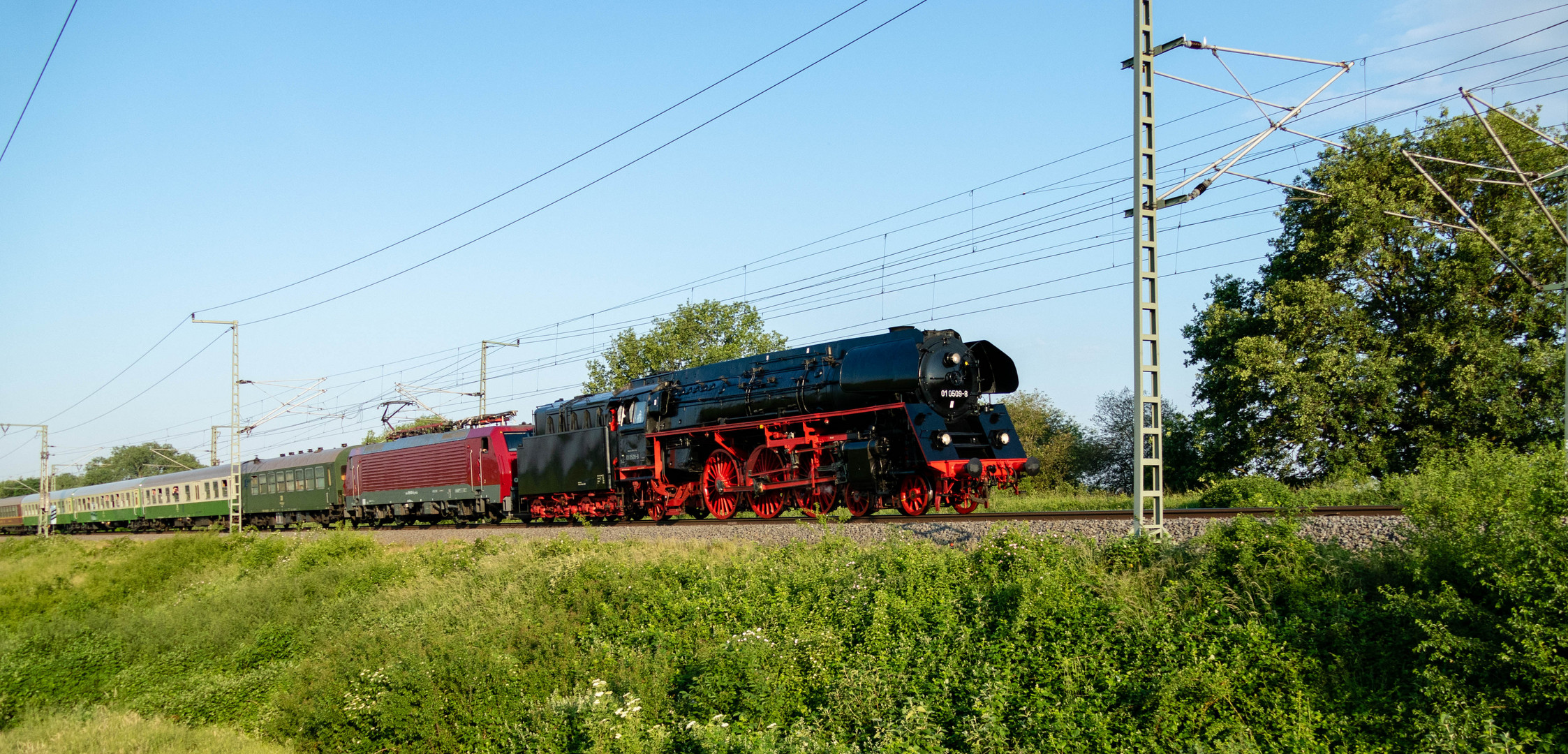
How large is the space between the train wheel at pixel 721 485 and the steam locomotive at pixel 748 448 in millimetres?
41

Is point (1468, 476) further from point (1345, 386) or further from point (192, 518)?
point (192, 518)

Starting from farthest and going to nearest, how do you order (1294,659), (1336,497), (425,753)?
(1336,497) < (425,753) < (1294,659)

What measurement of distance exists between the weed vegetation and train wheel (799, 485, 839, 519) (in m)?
3.99

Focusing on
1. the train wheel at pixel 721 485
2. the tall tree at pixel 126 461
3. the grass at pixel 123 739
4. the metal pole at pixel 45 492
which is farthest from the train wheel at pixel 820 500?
the tall tree at pixel 126 461

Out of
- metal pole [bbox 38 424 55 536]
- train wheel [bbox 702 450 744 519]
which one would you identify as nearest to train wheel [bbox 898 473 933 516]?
train wheel [bbox 702 450 744 519]

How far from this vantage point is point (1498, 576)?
7.95 metres

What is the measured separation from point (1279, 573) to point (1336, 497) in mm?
8674

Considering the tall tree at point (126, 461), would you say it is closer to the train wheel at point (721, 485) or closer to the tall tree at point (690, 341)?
the tall tree at point (690, 341)

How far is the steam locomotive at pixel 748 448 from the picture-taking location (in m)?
18.3

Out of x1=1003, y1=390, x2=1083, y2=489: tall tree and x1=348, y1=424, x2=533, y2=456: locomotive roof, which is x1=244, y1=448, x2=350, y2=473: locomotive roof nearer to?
x1=348, y1=424, x2=533, y2=456: locomotive roof

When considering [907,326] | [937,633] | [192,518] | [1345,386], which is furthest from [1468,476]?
[192,518]

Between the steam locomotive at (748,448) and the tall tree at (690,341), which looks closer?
the steam locomotive at (748,448)

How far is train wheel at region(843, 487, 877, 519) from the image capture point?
19.3 metres

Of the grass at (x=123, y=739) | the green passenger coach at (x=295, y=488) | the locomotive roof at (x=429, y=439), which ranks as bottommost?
the grass at (x=123, y=739)
